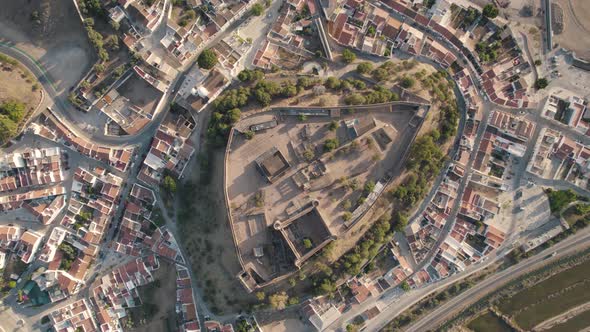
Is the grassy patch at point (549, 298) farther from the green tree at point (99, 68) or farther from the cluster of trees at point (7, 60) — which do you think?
the cluster of trees at point (7, 60)

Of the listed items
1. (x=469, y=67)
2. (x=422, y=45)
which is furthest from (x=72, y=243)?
(x=469, y=67)

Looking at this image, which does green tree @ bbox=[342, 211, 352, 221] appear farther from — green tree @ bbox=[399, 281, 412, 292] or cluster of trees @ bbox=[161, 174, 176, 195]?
cluster of trees @ bbox=[161, 174, 176, 195]

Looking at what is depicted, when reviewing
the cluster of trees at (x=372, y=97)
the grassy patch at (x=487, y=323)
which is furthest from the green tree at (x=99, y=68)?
the grassy patch at (x=487, y=323)

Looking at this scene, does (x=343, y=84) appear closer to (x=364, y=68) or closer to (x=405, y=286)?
(x=364, y=68)

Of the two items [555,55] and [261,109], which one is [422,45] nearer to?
[555,55]

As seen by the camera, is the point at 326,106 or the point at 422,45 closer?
the point at 326,106

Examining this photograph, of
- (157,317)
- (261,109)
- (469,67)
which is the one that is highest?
(469,67)
